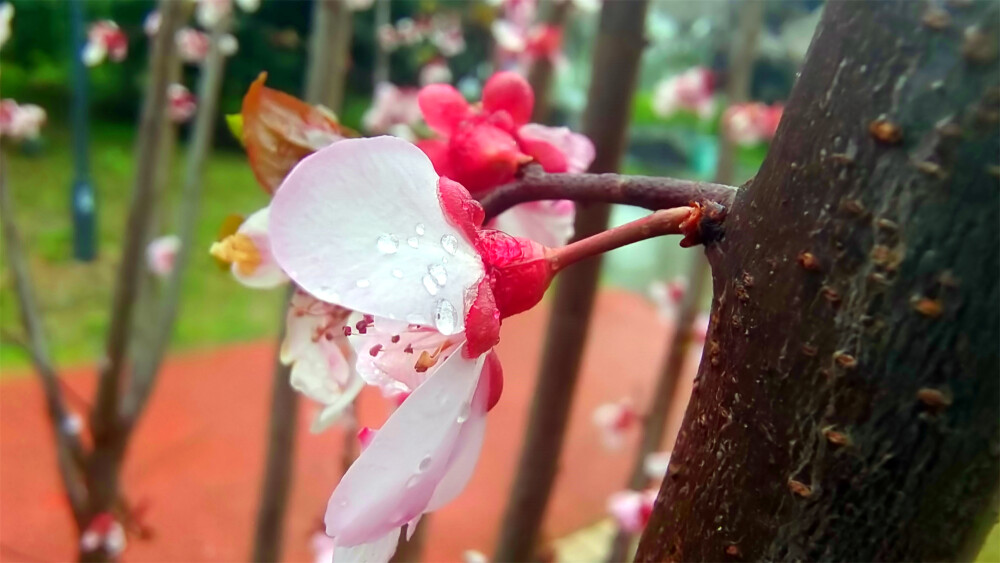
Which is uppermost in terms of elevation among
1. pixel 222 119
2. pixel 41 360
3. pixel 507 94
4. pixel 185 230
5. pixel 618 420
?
pixel 507 94

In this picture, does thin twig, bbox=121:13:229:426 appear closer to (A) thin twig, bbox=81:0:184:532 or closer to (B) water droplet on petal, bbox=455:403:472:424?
(A) thin twig, bbox=81:0:184:532

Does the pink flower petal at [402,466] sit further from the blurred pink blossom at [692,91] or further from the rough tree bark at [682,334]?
the blurred pink blossom at [692,91]

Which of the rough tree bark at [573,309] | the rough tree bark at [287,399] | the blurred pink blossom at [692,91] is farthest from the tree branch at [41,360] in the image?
the blurred pink blossom at [692,91]

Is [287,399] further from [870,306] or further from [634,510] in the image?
[870,306]

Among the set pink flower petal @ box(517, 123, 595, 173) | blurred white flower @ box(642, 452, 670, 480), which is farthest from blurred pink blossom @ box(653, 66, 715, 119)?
pink flower petal @ box(517, 123, 595, 173)

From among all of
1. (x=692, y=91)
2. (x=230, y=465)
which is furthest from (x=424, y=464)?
(x=230, y=465)

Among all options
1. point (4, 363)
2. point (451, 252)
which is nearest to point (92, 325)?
point (4, 363)

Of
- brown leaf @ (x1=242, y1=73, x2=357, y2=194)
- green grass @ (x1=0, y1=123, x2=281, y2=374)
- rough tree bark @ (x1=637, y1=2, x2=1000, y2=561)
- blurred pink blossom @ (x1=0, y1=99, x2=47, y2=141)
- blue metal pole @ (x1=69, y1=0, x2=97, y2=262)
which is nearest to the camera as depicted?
rough tree bark @ (x1=637, y1=2, x2=1000, y2=561)
